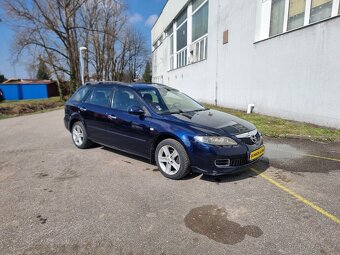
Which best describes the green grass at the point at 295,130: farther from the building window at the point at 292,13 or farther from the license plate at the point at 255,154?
the building window at the point at 292,13

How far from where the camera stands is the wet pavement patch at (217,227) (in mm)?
2625

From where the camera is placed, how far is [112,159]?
206 inches

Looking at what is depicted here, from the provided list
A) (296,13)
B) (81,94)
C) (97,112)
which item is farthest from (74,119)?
(296,13)

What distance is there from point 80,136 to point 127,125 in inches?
78.0

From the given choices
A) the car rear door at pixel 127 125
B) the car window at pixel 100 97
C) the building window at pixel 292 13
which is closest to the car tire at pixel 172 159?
the car rear door at pixel 127 125

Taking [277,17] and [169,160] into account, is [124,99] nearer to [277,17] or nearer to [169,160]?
[169,160]

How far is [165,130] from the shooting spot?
4117mm

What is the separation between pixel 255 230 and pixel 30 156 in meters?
5.08

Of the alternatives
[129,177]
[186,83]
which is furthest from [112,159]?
[186,83]

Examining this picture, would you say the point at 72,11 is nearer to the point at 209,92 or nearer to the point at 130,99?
the point at 209,92

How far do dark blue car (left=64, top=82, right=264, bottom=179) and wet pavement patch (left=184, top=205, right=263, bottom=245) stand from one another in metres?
0.79

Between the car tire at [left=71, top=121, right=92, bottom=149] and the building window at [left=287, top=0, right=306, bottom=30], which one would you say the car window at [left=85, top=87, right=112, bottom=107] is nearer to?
the car tire at [left=71, top=121, right=92, bottom=149]

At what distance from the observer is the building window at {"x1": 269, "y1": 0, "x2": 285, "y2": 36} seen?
9.41 metres

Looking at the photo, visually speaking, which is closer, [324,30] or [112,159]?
[112,159]
